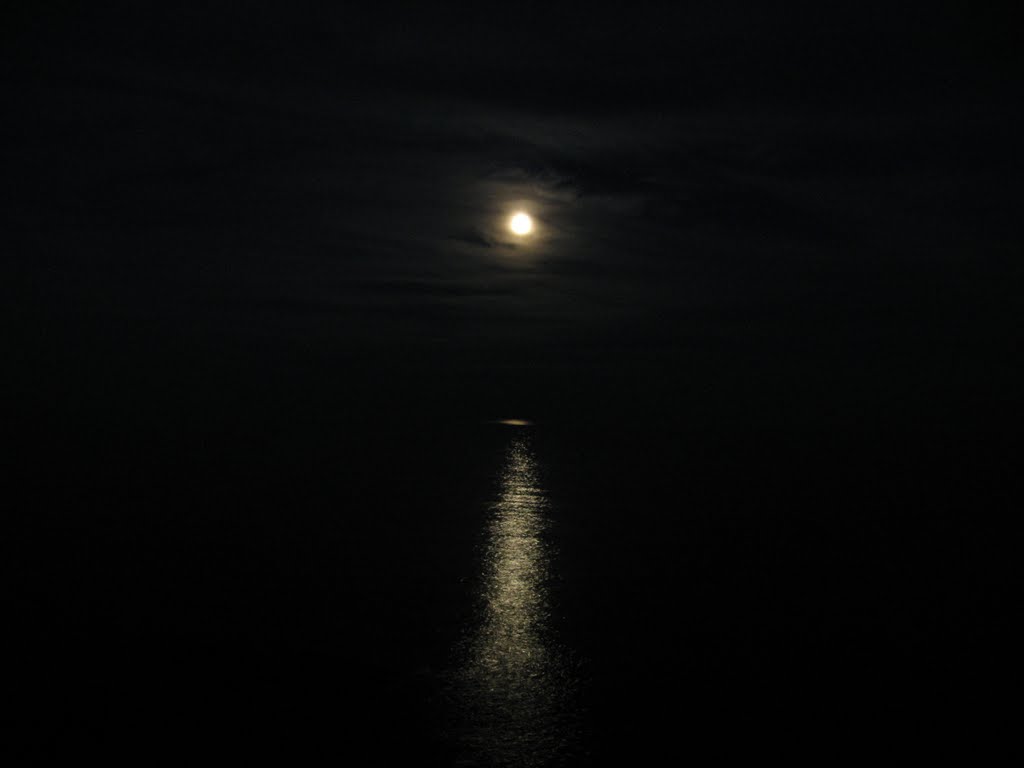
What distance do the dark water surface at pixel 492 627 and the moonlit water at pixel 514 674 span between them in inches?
5.8

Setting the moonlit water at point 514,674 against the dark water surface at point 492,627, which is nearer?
the moonlit water at point 514,674

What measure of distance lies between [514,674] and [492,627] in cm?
715

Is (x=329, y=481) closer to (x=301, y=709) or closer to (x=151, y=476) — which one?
(x=151, y=476)

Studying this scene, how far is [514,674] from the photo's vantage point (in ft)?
112

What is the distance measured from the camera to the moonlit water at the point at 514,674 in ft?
88.8

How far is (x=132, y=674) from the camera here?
33938 millimetres

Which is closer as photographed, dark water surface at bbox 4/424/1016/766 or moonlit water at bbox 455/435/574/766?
moonlit water at bbox 455/435/574/766

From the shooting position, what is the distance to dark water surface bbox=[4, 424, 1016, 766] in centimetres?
2858

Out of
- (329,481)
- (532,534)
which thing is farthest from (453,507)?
(329,481)

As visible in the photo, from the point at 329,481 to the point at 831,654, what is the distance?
8631 centimetres

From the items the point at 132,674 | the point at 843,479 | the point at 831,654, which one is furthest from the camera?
the point at 843,479

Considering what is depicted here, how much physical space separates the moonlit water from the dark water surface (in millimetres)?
147

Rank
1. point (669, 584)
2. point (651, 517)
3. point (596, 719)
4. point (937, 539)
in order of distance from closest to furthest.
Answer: point (596, 719) → point (669, 584) → point (937, 539) → point (651, 517)

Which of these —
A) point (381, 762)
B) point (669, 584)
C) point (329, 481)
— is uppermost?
point (329, 481)
